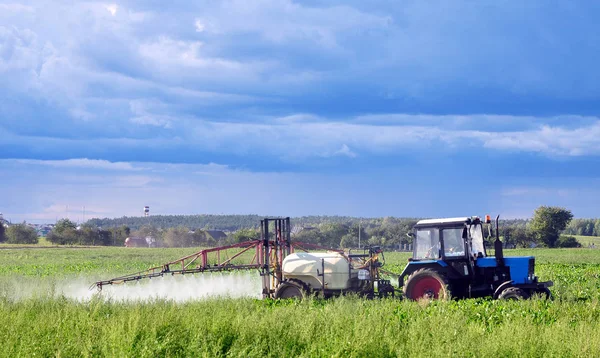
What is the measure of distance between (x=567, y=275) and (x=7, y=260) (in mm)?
48352

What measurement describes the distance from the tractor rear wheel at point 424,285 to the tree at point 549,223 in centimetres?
8527

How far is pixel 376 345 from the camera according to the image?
11.4 m

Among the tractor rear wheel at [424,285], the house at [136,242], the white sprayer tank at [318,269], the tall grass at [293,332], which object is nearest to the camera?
the tall grass at [293,332]

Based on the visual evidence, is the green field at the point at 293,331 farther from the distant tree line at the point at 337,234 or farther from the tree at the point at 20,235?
the tree at the point at 20,235

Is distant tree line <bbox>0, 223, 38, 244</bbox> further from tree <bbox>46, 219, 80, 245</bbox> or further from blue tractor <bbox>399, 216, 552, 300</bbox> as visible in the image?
blue tractor <bbox>399, 216, 552, 300</bbox>

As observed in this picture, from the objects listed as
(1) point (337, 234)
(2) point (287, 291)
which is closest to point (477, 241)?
(2) point (287, 291)

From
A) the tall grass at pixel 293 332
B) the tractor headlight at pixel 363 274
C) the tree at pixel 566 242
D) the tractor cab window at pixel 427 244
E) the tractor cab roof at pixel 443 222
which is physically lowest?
the tree at pixel 566 242

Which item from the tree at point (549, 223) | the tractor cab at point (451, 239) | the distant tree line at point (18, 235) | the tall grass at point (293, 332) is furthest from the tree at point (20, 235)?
the tractor cab at point (451, 239)

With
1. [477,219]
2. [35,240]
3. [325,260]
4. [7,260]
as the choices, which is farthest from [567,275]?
[35,240]

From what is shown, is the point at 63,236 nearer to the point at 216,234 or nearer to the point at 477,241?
the point at 216,234

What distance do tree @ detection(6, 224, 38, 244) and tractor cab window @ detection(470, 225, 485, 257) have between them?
108361 mm

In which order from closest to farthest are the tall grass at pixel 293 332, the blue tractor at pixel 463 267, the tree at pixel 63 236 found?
the tall grass at pixel 293 332 < the blue tractor at pixel 463 267 < the tree at pixel 63 236

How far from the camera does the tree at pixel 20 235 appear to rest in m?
110

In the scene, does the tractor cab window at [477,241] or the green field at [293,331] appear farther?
the tractor cab window at [477,241]
